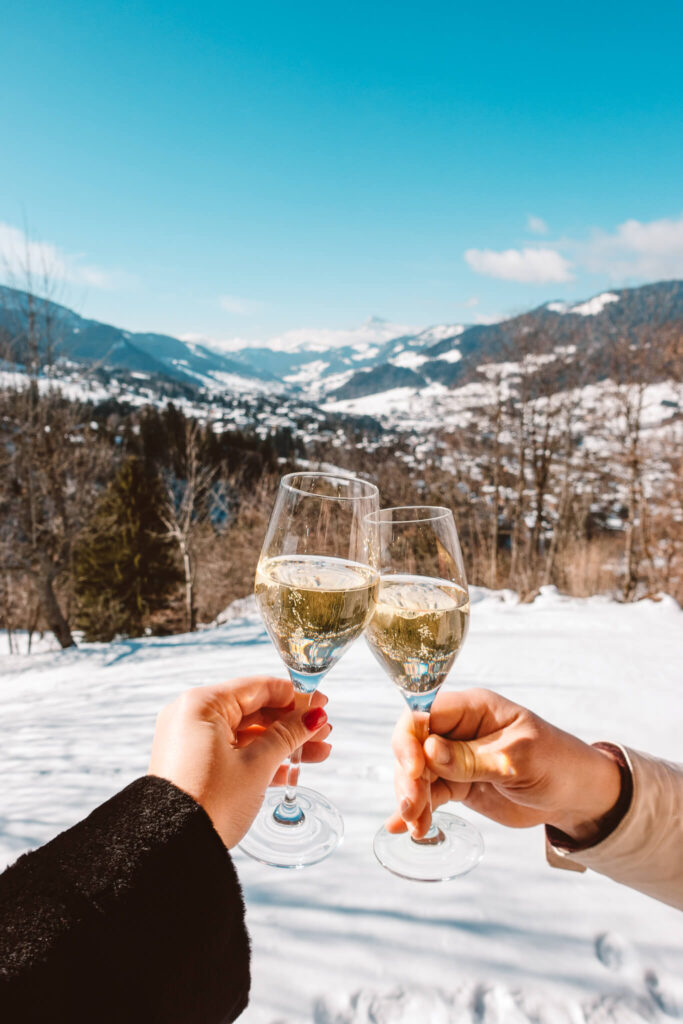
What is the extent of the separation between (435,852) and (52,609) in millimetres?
16079

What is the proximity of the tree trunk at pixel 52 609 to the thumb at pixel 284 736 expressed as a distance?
610 inches

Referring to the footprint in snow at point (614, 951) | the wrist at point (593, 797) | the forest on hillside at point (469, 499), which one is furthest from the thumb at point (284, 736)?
the forest on hillside at point (469, 499)

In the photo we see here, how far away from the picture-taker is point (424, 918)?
1.43 metres

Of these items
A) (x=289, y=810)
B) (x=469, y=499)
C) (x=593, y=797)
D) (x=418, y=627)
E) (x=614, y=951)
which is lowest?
(x=469, y=499)

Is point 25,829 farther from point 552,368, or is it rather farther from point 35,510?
point 552,368

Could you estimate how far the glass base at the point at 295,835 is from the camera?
153 centimetres

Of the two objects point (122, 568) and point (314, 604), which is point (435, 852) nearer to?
point (314, 604)

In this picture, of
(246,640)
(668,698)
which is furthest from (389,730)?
(246,640)

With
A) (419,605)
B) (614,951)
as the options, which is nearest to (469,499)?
(614,951)

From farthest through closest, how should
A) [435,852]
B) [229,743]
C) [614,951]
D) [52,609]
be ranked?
[52,609] → [435,852] → [614,951] → [229,743]

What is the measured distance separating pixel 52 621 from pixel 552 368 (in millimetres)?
18735

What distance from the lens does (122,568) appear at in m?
24.5

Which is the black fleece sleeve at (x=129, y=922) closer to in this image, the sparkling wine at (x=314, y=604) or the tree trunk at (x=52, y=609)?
the sparkling wine at (x=314, y=604)

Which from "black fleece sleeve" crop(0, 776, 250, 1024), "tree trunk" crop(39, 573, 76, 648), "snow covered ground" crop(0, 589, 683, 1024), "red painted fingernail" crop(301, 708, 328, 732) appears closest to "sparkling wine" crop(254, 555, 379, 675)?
"red painted fingernail" crop(301, 708, 328, 732)
